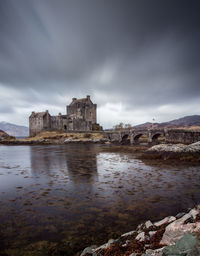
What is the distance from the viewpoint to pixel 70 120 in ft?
308

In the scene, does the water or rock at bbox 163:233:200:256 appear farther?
the water

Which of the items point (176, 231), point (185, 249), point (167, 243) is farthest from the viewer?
point (176, 231)

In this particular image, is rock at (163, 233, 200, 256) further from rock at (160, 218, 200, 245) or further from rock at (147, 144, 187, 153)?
rock at (147, 144, 187, 153)

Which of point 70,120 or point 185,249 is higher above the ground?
point 70,120

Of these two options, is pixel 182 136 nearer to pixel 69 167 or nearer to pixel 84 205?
pixel 69 167

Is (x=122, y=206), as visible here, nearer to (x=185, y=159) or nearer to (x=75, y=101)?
(x=185, y=159)

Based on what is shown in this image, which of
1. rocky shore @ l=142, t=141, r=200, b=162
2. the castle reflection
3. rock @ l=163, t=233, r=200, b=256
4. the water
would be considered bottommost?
the water

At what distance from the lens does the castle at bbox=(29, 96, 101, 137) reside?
91.8 meters

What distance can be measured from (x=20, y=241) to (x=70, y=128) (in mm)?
89184

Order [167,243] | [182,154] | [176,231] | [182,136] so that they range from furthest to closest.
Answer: [182,136], [182,154], [176,231], [167,243]

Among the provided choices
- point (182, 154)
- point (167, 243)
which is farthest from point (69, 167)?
point (167, 243)

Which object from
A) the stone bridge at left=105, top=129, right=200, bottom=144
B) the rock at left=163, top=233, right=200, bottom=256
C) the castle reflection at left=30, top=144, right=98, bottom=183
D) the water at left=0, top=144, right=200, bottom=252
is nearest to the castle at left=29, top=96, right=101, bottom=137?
the stone bridge at left=105, top=129, right=200, bottom=144

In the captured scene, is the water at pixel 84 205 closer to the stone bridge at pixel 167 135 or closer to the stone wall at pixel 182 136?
the stone wall at pixel 182 136

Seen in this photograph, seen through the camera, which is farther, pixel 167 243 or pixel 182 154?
pixel 182 154
